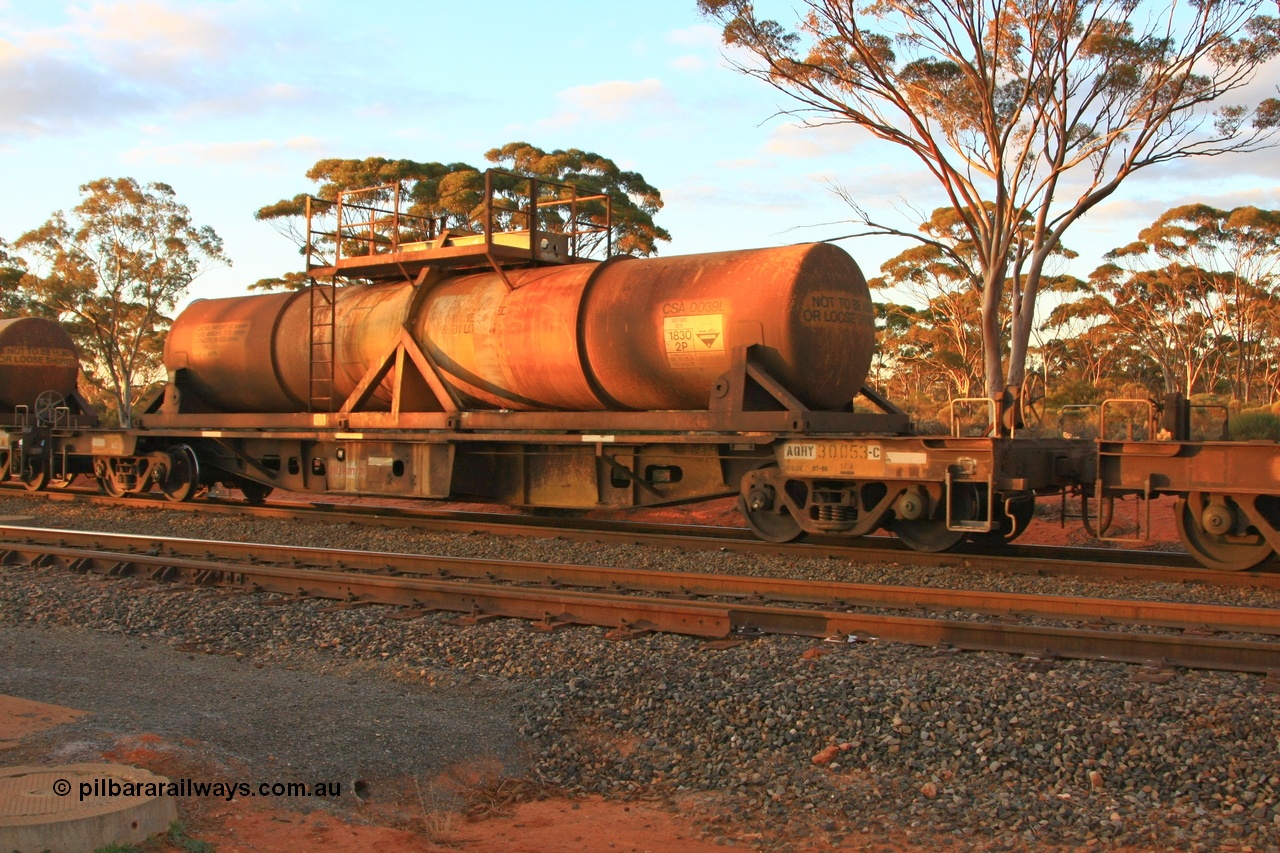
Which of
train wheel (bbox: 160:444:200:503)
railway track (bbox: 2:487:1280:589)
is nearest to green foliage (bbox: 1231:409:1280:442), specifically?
railway track (bbox: 2:487:1280:589)

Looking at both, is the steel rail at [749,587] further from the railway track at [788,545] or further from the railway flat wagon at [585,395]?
the railway flat wagon at [585,395]

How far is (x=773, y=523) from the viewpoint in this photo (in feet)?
38.0

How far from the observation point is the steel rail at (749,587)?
7516mm

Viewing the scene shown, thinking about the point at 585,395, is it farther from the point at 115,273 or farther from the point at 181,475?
the point at 115,273

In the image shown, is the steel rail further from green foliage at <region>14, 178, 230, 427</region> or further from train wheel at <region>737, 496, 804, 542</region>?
green foliage at <region>14, 178, 230, 427</region>

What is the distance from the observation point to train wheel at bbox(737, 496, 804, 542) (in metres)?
11.4

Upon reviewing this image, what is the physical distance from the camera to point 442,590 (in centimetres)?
847

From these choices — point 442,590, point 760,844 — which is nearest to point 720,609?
point 442,590

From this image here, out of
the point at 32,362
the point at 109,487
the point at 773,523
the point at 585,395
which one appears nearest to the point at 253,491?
the point at 109,487

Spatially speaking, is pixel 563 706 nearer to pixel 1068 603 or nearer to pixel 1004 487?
pixel 1068 603

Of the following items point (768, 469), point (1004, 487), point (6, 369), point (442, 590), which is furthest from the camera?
point (6, 369)

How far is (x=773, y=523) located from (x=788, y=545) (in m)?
0.40

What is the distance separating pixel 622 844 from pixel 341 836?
3.89ft

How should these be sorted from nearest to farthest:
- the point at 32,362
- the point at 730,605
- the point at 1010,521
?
the point at 730,605, the point at 1010,521, the point at 32,362
